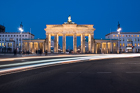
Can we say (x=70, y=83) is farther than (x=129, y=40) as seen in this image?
No

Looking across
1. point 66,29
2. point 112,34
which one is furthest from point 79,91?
point 112,34

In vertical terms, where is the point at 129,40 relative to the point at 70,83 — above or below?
above

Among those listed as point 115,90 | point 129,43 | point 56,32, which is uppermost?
point 56,32

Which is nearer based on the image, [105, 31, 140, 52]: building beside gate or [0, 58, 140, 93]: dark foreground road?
[0, 58, 140, 93]: dark foreground road

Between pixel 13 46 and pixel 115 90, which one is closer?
pixel 115 90

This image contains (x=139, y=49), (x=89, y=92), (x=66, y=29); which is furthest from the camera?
(x=139, y=49)

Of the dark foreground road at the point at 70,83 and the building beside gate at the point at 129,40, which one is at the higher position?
the building beside gate at the point at 129,40

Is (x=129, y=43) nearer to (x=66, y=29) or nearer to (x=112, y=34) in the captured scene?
(x=112, y=34)

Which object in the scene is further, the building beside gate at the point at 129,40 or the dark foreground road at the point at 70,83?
the building beside gate at the point at 129,40

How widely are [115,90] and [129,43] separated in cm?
9637

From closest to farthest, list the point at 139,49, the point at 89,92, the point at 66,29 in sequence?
the point at 89,92 < the point at 66,29 < the point at 139,49

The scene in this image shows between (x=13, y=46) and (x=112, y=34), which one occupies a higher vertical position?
(x=112, y=34)

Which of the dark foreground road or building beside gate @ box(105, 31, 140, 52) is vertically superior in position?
building beside gate @ box(105, 31, 140, 52)

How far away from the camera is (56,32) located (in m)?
70.0
